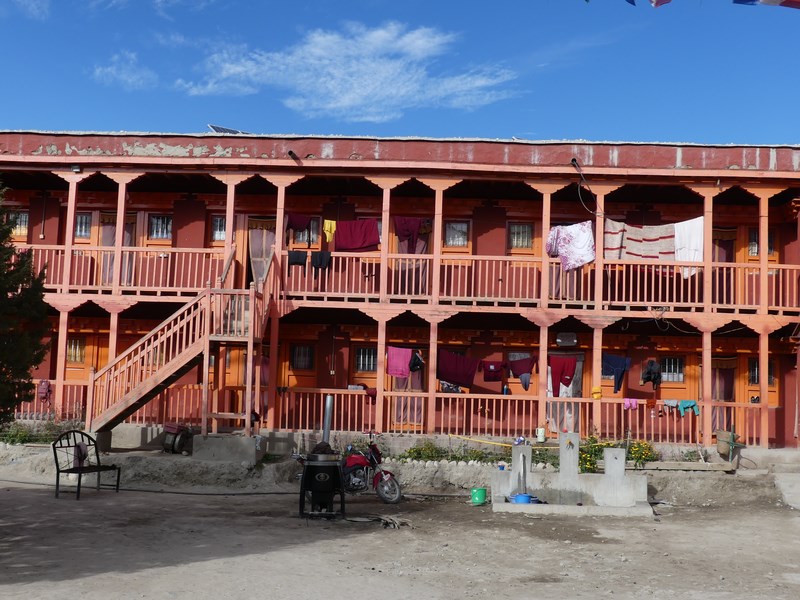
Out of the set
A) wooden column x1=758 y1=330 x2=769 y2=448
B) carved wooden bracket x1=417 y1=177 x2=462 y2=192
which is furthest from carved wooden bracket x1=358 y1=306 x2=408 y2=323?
wooden column x1=758 y1=330 x2=769 y2=448

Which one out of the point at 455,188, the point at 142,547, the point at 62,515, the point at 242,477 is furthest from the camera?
the point at 455,188

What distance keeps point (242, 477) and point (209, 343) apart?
2.80 metres

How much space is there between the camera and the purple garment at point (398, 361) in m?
19.4

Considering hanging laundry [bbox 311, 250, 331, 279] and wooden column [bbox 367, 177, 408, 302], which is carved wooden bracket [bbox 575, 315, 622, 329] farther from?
hanging laundry [bbox 311, 250, 331, 279]

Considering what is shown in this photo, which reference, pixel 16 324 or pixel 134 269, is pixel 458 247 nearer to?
pixel 134 269

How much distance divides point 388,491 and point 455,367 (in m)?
5.15

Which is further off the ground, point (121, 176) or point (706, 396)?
point (121, 176)

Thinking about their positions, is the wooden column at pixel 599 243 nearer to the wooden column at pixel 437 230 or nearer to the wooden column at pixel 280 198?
the wooden column at pixel 437 230

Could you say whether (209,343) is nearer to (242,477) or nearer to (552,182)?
(242,477)

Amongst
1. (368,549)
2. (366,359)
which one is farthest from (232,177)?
(368,549)

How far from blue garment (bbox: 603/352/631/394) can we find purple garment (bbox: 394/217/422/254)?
18.6 feet

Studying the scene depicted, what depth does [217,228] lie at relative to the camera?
2148 centimetres

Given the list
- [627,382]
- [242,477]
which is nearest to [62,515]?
[242,477]

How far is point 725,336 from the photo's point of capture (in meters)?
20.4
